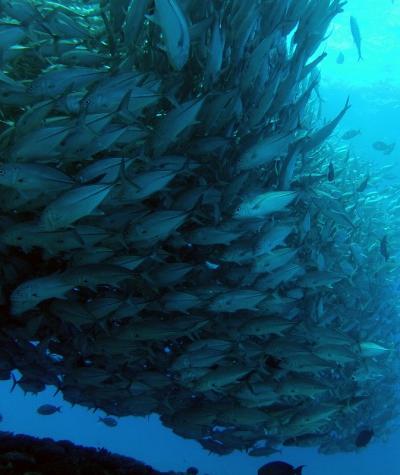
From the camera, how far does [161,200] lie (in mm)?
4973

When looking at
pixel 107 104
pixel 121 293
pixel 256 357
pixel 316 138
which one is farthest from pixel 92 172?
pixel 256 357

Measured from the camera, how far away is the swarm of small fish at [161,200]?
3.64 m

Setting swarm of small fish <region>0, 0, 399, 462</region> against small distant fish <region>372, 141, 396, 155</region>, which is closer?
swarm of small fish <region>0, 0, 399, 462</region>

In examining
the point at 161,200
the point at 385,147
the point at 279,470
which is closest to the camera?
the point at 161,200

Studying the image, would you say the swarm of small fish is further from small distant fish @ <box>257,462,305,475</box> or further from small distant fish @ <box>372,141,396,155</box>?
small distant fish @ <box>372,141,396,155</box>

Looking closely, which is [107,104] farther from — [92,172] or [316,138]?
[316,138]

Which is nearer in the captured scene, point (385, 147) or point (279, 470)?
point (279, 470)

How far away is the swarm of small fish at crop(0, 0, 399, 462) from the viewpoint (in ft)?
12.0

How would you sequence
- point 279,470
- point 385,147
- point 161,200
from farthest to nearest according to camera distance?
point 385,147
point 279,470
point 161,200

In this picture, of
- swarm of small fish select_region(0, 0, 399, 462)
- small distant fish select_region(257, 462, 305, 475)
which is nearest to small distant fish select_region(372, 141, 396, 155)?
swarm of small fish select_region(0, 0, 399, 462)

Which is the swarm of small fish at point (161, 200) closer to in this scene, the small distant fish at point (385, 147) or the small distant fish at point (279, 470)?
the small distant fish at point (279, 470)

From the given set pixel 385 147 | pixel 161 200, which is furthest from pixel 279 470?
pixel 385 147

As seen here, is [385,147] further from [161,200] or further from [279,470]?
[161,200]

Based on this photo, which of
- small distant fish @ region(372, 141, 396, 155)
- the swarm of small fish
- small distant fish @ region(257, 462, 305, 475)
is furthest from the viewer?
small distant fish @ region(372, 141, 396, 155)
